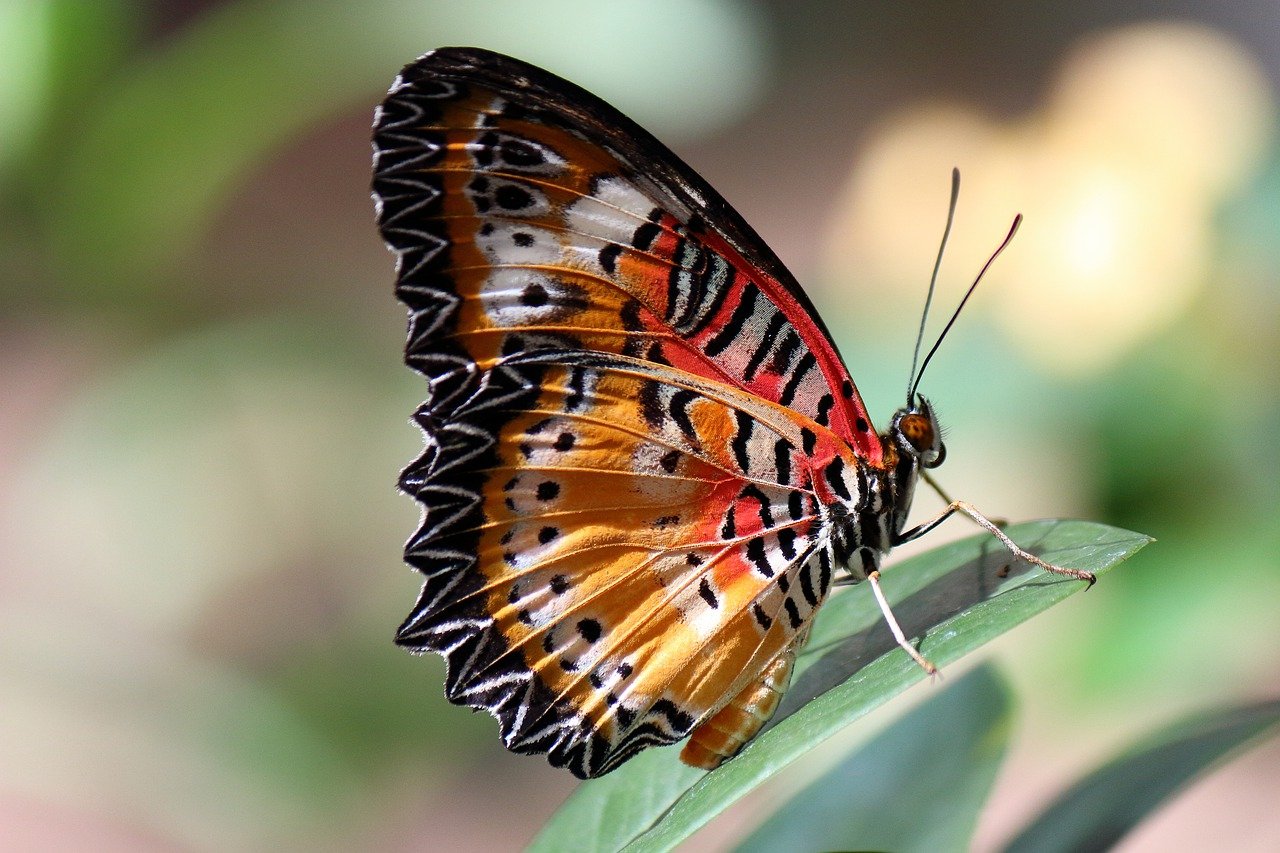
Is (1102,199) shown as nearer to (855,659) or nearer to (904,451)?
(904,451)

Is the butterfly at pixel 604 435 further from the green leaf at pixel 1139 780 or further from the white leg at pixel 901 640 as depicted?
the green leaf at pixel 1139 780

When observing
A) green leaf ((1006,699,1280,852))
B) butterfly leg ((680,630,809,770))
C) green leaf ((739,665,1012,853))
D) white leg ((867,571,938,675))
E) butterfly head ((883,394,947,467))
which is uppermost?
butterfly head ((883,394,947,467))

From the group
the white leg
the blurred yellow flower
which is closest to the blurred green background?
the blurred yellow flower

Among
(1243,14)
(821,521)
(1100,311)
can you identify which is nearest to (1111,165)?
(1100,311)

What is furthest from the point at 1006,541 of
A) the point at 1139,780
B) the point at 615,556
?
the point at 615,556

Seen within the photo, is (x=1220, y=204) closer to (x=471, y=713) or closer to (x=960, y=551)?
(x=960, y=551)

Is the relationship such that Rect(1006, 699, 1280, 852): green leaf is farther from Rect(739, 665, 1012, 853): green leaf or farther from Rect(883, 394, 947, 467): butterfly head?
Rect(883, 394, 947, 467): butterfly head
